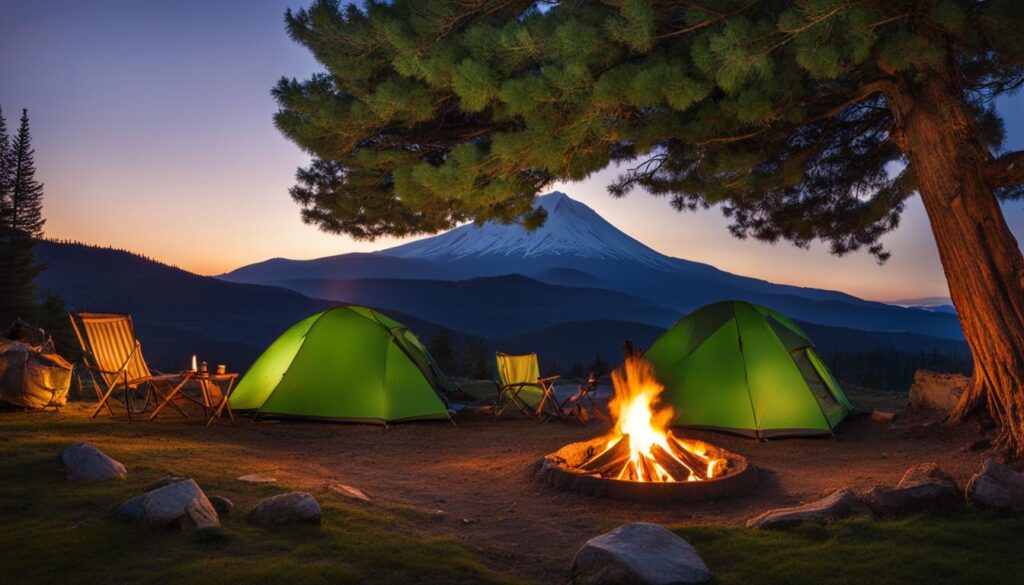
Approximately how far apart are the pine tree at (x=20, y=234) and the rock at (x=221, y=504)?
88.3 ft

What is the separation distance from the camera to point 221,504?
3.86 m

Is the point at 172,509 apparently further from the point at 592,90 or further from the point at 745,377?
the point at 745,377

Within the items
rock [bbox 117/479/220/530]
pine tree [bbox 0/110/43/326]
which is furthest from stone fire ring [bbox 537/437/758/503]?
pine tree [bbox 0/110/43/326]

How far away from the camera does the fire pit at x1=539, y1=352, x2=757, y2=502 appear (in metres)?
5.05

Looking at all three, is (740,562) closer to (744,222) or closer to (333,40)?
(333,40)

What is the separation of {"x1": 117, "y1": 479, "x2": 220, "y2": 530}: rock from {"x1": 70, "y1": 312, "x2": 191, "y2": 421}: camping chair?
12.7 ft

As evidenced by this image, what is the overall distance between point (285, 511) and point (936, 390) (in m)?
8.24

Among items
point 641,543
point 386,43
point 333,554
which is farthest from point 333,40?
point 641,543

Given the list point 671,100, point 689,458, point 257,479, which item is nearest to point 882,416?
point 689,458

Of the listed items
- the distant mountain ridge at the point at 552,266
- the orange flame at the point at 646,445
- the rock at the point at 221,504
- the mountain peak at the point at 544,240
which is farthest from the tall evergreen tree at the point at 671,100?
the mountain peak at the point at 544,240

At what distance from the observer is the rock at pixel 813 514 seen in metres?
4.00

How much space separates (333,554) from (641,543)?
157 centimetres

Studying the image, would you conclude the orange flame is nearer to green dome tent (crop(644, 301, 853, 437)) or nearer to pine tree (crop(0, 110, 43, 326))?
green dome tent (crop(644, 301, 853, 437))

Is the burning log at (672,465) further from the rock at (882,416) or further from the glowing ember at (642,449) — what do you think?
the rock at (882,416)
